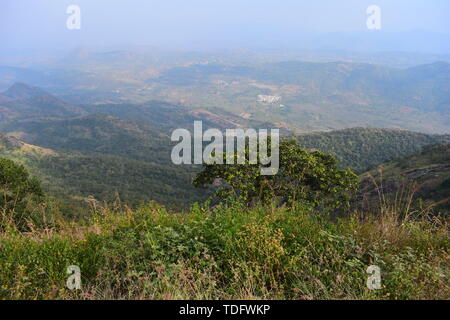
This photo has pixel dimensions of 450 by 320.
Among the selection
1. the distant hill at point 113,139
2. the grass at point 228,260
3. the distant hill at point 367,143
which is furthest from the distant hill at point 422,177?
the distant hill at point 113,139

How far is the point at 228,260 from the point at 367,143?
327 ft

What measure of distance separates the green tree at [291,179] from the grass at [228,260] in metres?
8.27

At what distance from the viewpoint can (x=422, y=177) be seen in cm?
3816

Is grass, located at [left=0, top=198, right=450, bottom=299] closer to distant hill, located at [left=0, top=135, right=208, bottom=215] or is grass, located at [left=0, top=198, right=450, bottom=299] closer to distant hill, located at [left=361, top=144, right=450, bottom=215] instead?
distant hill, located at [left=361, top=144, right=450, bottom=215]

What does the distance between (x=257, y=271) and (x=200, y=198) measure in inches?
2400

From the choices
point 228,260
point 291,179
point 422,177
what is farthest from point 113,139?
point 228,260

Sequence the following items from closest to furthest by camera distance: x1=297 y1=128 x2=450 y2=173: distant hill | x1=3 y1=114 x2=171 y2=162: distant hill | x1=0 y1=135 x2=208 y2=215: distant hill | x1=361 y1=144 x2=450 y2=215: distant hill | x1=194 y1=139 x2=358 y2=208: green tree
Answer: x1=194 y1=139 x2=358 y2=208: green tree
x1=361 y1=144 x2=450 y2=215: distant hill
x1=0 y1=135 x2=208 y2=215: distant hill
x1=297 y1=128 x2=450 y2=173: distant hill
x1=3 y1=114 x2=171 y2=162: distant hill

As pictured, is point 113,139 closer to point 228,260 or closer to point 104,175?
point 104,175

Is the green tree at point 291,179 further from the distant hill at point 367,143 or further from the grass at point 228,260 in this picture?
the distant hill at point 367,143

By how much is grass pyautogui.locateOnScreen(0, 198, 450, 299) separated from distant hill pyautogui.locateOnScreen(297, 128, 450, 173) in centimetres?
8269

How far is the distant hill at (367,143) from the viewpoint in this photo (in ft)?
284

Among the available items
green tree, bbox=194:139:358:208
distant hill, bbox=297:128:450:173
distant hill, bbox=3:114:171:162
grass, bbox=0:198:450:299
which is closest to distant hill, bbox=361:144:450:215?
green tree, bbox=194:139:358:208

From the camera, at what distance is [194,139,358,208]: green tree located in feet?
44.0

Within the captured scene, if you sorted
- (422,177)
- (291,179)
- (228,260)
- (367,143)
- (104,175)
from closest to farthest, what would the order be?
(228,260) < (291,179) < (422,177) < (104,175) < (367,143)
